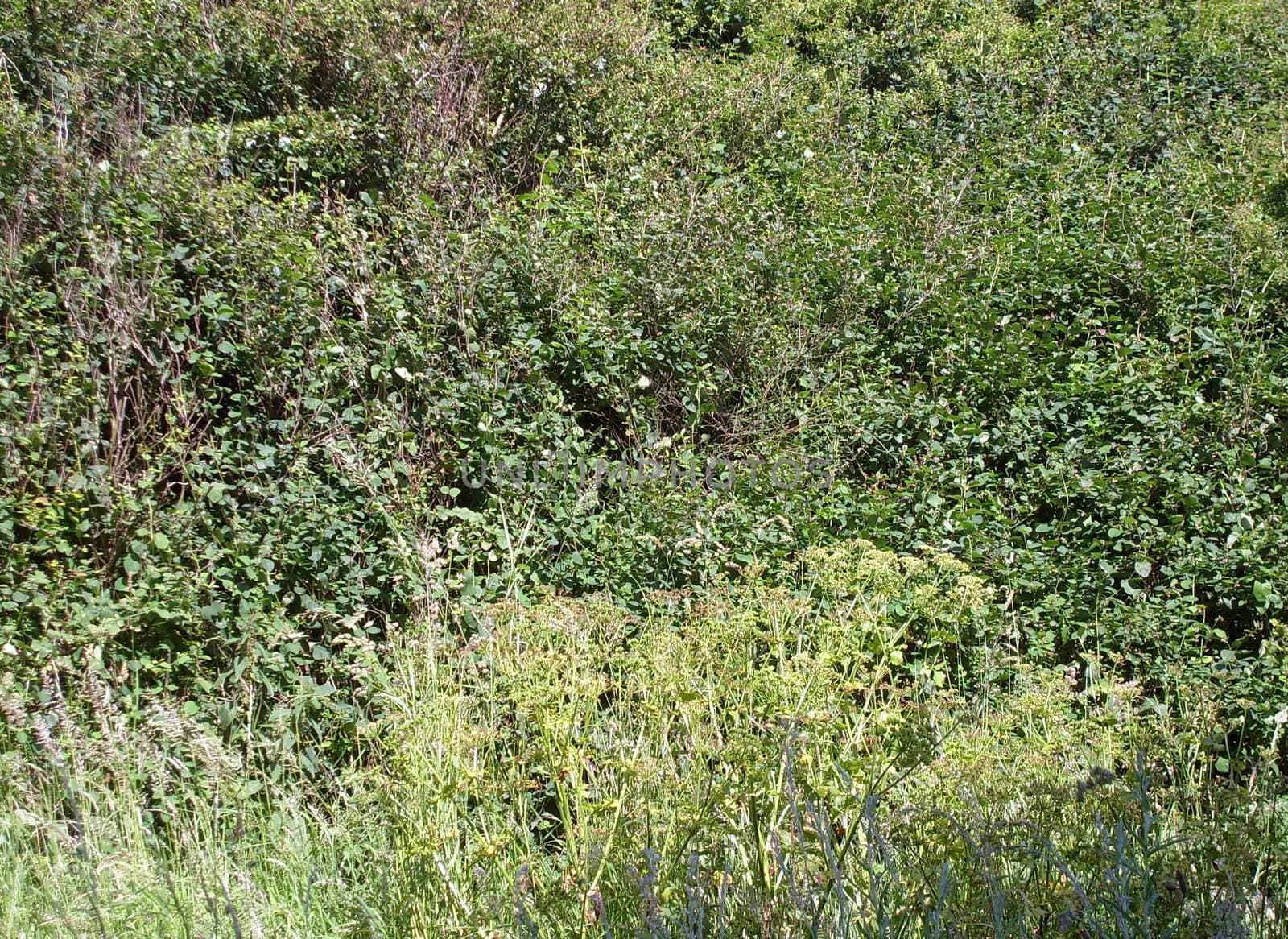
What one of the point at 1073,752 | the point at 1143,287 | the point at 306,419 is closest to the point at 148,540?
the point at 306,419

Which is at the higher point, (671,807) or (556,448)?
(556,448)

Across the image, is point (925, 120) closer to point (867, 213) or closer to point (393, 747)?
point (867, 213)

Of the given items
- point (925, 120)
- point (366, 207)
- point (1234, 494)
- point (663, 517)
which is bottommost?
point (663, 517)

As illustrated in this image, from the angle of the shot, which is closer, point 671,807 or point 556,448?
point 671,807

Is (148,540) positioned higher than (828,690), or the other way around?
(828,690)

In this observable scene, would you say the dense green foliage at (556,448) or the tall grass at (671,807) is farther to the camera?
the dense green foliage at (556,448)

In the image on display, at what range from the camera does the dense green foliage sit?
2.96 m

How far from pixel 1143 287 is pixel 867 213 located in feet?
5.61

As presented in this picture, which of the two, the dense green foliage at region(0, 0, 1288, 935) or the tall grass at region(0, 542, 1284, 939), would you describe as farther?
the dense green foliage at region(0, 0, 1288, 935)

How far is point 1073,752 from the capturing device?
10.6 feet

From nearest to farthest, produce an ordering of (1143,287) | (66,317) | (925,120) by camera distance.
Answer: (66,317) → (1143,287) → (925,120)

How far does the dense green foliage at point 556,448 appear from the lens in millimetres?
2961

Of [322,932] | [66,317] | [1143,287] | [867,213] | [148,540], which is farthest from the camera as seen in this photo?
[867,213]

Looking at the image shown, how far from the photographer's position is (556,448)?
195 inches
